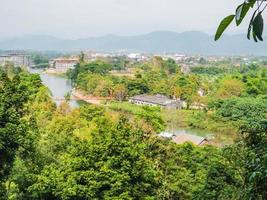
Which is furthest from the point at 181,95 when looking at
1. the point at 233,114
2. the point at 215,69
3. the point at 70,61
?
the point at 70,61

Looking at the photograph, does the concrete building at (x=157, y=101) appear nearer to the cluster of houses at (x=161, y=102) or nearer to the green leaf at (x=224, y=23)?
the cluster of houses at (x=161, y=102)

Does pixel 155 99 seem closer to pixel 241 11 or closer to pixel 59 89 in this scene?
pixel 59 89

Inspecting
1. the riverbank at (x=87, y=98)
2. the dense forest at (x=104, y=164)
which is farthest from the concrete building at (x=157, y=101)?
the dense forest at (x=104, y=164)

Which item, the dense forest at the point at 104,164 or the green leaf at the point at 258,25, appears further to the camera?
the dense forest at the point at 104,164

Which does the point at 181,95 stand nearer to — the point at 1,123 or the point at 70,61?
the point at 1,123

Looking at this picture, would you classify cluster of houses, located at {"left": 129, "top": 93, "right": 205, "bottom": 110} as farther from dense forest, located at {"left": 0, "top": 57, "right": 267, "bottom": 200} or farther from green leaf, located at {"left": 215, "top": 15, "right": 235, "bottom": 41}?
green leaf, located at {"left": 215, "top": 15, "right": 235, "bottom": 41}

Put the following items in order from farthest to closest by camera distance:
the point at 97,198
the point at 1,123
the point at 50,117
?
the point at 50,117, the point at 1,123, the point at 97,198

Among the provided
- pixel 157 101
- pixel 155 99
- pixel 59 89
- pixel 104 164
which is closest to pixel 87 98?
pixel 155 99
